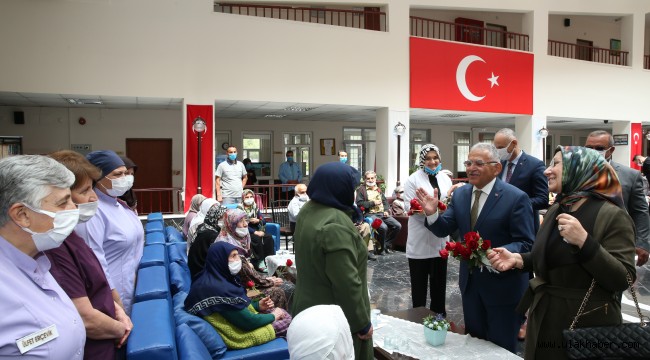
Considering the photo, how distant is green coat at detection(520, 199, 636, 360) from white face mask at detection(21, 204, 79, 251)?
1934 millimetres

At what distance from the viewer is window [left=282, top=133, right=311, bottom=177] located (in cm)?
1453

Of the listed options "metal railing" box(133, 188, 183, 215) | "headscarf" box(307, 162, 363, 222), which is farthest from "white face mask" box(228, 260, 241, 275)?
"metal railing" box(133, 188, 183, 215)

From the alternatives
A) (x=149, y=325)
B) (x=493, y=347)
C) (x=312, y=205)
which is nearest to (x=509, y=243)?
(x=493, y=347)

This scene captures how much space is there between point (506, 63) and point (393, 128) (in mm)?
3717

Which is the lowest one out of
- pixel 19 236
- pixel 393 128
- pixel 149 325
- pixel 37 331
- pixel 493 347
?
pixel 493 347

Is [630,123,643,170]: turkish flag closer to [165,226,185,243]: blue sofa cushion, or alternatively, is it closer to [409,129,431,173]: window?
[409,129,431,173]: window

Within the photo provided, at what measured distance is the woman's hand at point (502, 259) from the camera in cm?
228

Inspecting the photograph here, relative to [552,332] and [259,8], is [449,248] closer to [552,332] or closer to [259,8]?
[552,332]

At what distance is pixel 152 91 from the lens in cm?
841

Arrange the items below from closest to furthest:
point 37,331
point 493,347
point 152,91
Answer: point 37,331
point 493,347
point 152,91

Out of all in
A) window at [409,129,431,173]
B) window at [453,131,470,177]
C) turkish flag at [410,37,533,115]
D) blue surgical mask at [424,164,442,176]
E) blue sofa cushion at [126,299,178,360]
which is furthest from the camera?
window at [453,131,470,177]

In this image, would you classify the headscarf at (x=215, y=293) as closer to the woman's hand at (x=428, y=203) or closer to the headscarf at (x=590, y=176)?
the woman's hand at (x=428, y=203)

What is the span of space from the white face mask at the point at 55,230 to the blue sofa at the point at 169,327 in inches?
25.6

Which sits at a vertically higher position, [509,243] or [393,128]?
[393,128]
